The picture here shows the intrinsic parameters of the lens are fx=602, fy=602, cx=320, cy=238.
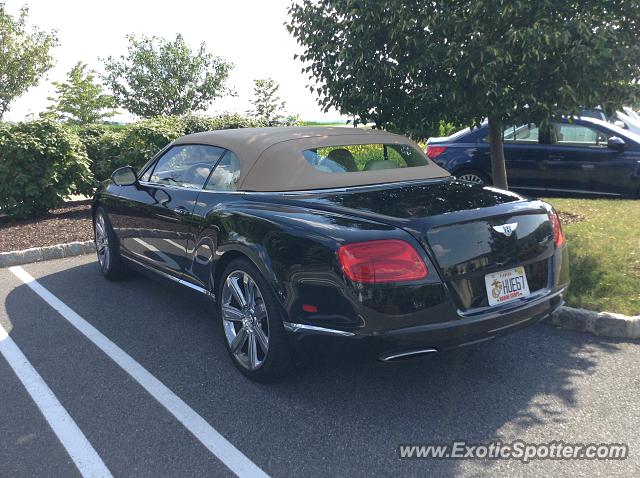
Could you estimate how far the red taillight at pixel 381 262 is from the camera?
3.15 meters

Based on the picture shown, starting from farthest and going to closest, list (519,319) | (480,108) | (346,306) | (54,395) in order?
(480,108)
(54,395)
(519,319)
(346,306)

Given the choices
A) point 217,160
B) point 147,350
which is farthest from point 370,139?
point 147,350

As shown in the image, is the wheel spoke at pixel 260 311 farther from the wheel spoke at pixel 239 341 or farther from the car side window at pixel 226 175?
the car side window at pixel 226 175

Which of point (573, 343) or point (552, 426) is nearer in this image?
point (552, 426)

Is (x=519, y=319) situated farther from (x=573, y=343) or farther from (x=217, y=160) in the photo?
(x=217, y=160)

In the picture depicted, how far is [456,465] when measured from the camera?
9.68 ft

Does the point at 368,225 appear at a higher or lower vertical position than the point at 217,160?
lower

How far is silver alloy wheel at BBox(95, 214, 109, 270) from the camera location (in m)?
6.46

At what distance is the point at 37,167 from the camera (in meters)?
10.2

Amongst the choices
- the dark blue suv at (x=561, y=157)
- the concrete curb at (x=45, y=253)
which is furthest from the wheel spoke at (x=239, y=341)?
the dark blue suv at (x=561, y=157)

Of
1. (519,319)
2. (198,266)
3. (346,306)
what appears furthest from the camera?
(198,266)

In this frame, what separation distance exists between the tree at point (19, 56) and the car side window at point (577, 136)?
29.5m

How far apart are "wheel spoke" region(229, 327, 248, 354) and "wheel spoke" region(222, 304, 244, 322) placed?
0.09 meters

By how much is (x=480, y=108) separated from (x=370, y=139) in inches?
86.4
